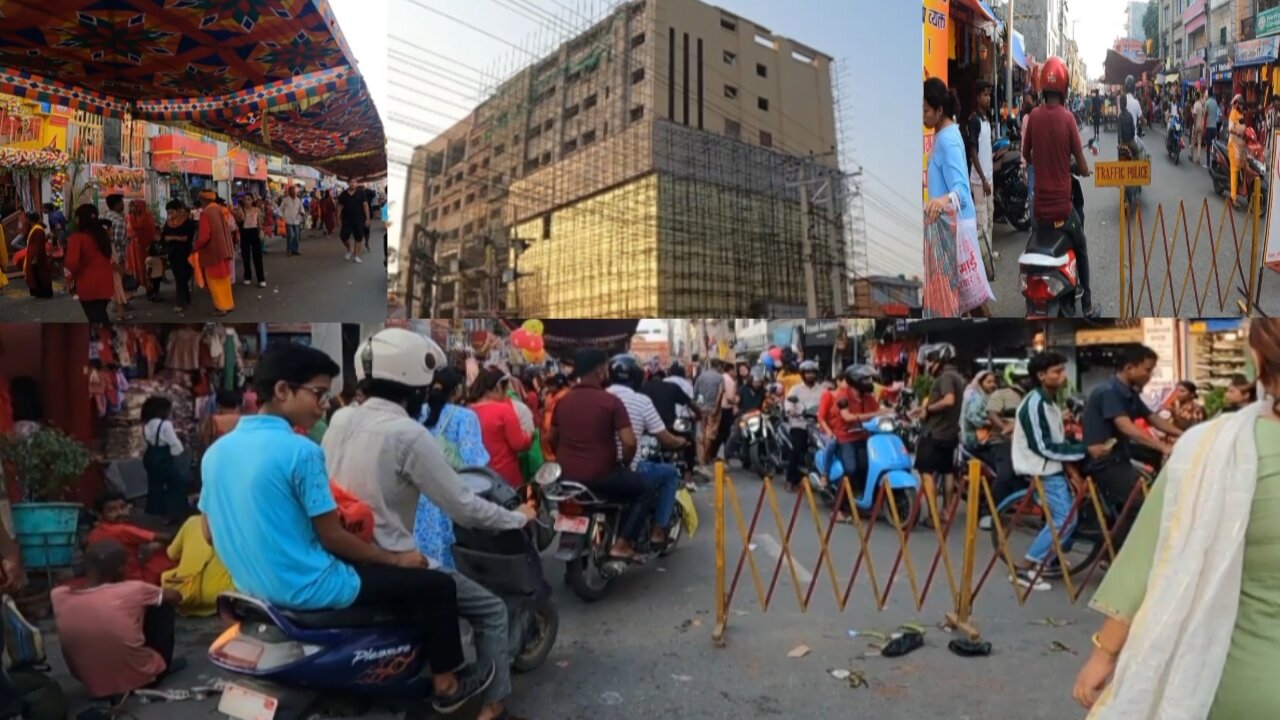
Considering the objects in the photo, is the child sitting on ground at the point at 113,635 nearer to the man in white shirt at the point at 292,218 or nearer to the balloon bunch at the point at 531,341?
the man in white shirt at the point at 292,218

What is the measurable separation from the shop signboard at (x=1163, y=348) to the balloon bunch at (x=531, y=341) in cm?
198

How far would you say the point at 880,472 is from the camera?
3.24m

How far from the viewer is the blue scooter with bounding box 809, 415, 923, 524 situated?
10.5 ft

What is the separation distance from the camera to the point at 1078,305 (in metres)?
3.02

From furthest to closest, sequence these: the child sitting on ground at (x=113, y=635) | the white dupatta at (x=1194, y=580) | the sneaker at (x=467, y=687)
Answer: the child sitting on ground at (x=113, y=635) → the sneaker at (x=467, y=687) → the white dupatta at (x=1194, y=580)

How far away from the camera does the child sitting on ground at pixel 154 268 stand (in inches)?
111

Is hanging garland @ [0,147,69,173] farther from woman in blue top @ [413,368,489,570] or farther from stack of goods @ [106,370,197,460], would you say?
woman in blue top @ [413,368,489,570]

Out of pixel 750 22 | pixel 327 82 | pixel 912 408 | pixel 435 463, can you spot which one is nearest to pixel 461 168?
pixel 327 82

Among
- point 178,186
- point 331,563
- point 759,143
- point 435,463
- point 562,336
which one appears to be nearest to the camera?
point 331,563

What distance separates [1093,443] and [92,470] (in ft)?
11.2

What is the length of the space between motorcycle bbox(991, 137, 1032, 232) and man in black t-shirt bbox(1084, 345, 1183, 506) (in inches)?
22.0

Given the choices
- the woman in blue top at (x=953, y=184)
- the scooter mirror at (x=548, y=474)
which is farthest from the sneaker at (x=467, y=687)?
the woman in blue top at (x=953, y=184)

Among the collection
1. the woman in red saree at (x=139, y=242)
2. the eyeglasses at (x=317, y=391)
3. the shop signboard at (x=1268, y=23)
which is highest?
the shop signboard at (x=1268, y=23)

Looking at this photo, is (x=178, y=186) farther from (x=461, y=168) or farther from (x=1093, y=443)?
(x=1093, y=443)
